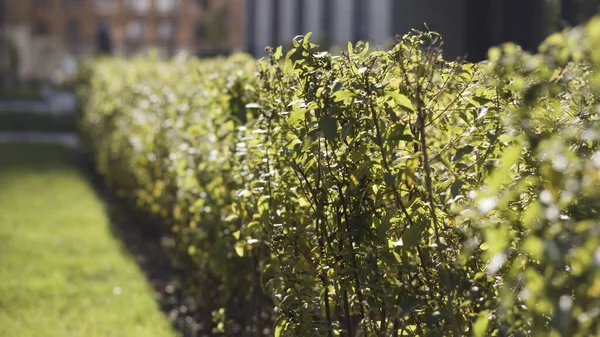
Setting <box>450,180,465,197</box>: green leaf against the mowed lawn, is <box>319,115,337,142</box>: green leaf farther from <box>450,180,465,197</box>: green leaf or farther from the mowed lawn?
the mowed lawn

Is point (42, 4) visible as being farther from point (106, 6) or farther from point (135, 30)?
point (135, 30)

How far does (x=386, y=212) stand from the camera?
8.77ft

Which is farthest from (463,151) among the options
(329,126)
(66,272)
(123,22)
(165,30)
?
(165,30)

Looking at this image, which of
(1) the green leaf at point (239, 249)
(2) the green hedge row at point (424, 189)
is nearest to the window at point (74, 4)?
(2) the green hedge row at point (424, 189)

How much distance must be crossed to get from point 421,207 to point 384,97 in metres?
0.33

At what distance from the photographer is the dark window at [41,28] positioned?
6556cm

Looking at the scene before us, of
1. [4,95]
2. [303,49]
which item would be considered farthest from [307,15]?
[303,49]

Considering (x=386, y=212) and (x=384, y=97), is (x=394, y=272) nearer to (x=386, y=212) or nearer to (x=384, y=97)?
(x=386, y=212)

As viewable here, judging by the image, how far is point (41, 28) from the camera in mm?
65938

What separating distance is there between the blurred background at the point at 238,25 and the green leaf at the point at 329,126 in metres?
0.42

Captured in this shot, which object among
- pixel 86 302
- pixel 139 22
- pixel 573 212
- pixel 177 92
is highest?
pixel 573 212

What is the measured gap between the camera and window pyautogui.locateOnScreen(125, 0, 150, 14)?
66.3 m

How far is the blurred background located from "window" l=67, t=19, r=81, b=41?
7 cm

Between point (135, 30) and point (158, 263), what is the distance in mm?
61941
